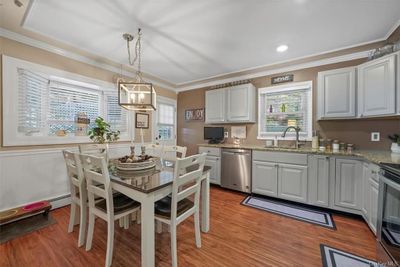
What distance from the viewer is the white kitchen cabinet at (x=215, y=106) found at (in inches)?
149

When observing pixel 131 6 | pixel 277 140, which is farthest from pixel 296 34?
pixel 131 6

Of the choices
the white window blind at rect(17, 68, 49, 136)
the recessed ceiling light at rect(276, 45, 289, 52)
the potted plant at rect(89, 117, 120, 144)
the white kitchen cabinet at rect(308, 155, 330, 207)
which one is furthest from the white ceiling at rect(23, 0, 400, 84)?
the white kitchen cabinet at rect(308, 155, 330, 207)

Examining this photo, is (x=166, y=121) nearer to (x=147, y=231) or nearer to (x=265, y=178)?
(x=265, y=178)

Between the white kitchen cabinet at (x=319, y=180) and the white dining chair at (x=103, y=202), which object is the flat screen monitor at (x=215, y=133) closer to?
the white kitchen cabinet at (x=319, y=180)

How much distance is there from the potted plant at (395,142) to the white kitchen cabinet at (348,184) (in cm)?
55

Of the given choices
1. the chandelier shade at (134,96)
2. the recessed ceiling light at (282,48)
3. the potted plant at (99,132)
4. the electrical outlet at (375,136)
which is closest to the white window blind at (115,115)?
the potted plant at (99,132)

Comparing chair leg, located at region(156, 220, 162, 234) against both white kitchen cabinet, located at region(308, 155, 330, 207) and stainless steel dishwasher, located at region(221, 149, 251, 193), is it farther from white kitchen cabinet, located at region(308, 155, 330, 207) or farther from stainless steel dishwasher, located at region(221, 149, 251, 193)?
white kitchen cabinet, located at region(308, 155, 330, 207)

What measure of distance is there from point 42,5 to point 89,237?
96.7 inches

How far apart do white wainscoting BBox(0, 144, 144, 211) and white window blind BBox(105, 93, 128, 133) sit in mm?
828

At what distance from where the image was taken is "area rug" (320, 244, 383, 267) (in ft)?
4.89

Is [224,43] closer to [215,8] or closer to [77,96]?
[215,8]

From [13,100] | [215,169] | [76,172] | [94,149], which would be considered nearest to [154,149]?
[94,149]

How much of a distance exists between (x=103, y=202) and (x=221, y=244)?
1.33m

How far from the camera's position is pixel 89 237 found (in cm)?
163
